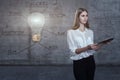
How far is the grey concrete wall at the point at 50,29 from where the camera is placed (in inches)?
473

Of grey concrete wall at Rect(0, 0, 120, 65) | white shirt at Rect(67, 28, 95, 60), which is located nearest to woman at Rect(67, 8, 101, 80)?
white shirt at Rect(67, 28, 95, 60)

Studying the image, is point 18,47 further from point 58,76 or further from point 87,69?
point 87,69

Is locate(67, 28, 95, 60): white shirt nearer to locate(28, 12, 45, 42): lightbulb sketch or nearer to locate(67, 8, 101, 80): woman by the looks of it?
locate(67, 8, 101, 80): woman

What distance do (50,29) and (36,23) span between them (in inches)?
20.2

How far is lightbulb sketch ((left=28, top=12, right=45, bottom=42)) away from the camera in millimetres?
12078

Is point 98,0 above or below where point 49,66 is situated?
above

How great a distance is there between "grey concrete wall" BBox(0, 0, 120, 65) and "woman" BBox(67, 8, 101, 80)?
7.21 meters

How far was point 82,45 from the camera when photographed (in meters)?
4.74

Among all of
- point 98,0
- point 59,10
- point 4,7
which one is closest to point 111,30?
point 98,0

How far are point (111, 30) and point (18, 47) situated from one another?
3180 mm

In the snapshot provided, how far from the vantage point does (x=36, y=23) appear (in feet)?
39.7

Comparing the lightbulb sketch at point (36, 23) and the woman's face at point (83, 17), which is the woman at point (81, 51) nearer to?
the woman's face at point (83, 17)

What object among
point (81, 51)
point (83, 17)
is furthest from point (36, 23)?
point (81, 51)

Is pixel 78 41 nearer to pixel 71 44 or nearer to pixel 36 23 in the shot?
pixel 71 44
